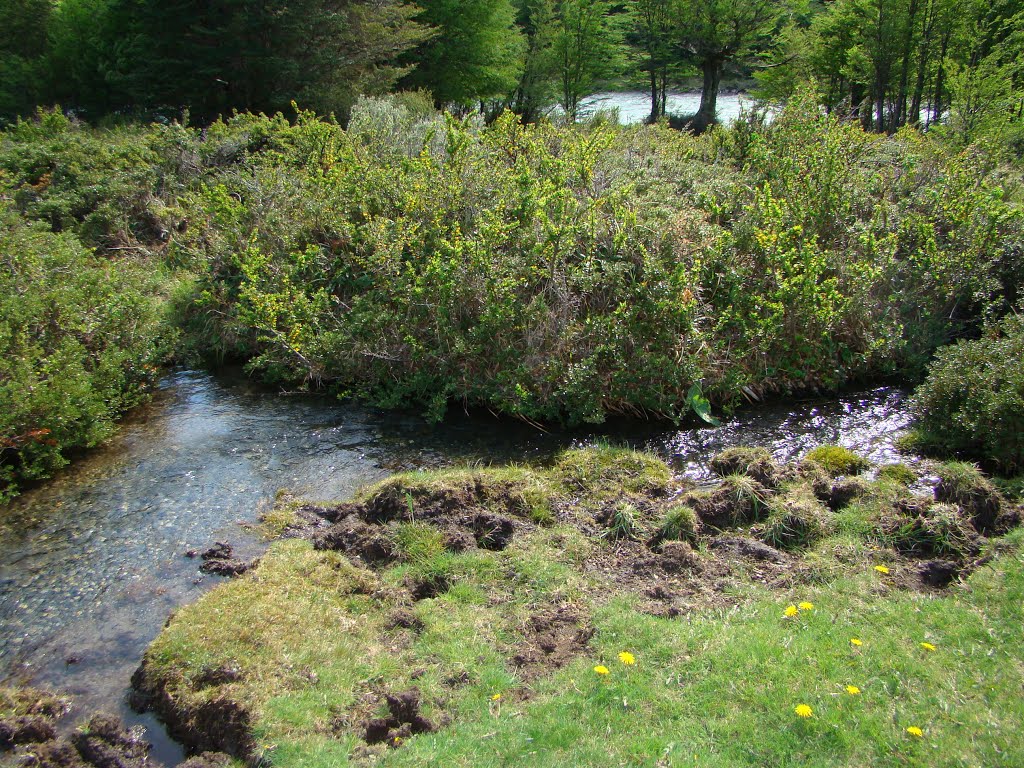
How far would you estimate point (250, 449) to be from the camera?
9.43 metres

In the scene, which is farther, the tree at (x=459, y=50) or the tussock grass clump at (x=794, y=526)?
the tree at (x=459, y=50)

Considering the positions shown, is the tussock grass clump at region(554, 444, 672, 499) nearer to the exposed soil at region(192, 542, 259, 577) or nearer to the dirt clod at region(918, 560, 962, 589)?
the dirt clod at region(918, 560, 962, 589)

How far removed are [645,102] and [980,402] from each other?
43314 millimetres

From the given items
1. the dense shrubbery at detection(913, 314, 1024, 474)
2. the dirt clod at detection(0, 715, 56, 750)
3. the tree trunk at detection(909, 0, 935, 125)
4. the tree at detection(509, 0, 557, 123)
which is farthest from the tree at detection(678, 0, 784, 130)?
the dirt clod at detection(0, 715, 56, 750)

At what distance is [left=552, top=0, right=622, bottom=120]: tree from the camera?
38.2 metres

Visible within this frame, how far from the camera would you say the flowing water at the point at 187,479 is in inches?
239

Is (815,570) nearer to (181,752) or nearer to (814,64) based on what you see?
(181,752)

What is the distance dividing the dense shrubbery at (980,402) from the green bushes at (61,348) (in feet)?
31.8

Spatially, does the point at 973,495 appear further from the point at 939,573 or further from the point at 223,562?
the point at 223,562

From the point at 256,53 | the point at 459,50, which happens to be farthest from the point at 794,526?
the point at 459,50

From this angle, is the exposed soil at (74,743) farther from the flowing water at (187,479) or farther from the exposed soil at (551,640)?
the exposed soil at (551,640)

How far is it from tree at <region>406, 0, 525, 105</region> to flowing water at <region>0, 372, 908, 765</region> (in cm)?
2328

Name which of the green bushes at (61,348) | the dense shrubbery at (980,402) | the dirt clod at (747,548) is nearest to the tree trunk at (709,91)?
the dense shrubbery at (980,402)

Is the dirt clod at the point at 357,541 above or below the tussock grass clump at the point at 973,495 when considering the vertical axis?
below
